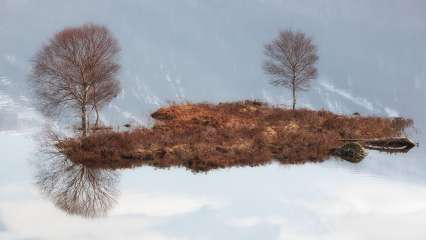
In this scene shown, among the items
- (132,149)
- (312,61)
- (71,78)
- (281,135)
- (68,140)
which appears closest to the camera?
(132,149)

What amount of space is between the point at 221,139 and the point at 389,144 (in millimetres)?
12851

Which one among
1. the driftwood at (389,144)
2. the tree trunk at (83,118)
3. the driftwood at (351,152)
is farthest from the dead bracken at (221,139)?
the tree trunk at (83,118)

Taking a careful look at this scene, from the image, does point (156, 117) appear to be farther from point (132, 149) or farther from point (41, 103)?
point (132, 149)

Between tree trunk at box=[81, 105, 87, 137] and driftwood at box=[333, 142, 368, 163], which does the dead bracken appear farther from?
tree trunk at box=[81, 105, 87, 137]

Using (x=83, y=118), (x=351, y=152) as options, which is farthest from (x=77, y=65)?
(x=351, y=152)

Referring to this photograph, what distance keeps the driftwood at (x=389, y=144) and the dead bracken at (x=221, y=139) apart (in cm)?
146

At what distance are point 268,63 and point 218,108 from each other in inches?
443

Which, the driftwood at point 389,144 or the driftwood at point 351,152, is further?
the driftwood at point 389,144

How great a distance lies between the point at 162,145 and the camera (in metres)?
32.9

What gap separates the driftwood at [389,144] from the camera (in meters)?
39.5

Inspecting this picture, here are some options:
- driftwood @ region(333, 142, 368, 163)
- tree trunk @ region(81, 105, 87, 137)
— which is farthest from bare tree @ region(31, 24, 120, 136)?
driftwood @ region(333, 142, 368, 163)

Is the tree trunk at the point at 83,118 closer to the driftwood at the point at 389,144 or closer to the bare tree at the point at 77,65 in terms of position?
the bare tree at the point at 77,65

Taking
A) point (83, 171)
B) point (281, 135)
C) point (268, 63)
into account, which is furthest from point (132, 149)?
point (268, 63)

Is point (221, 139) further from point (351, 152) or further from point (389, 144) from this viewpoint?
point (389, 144)
